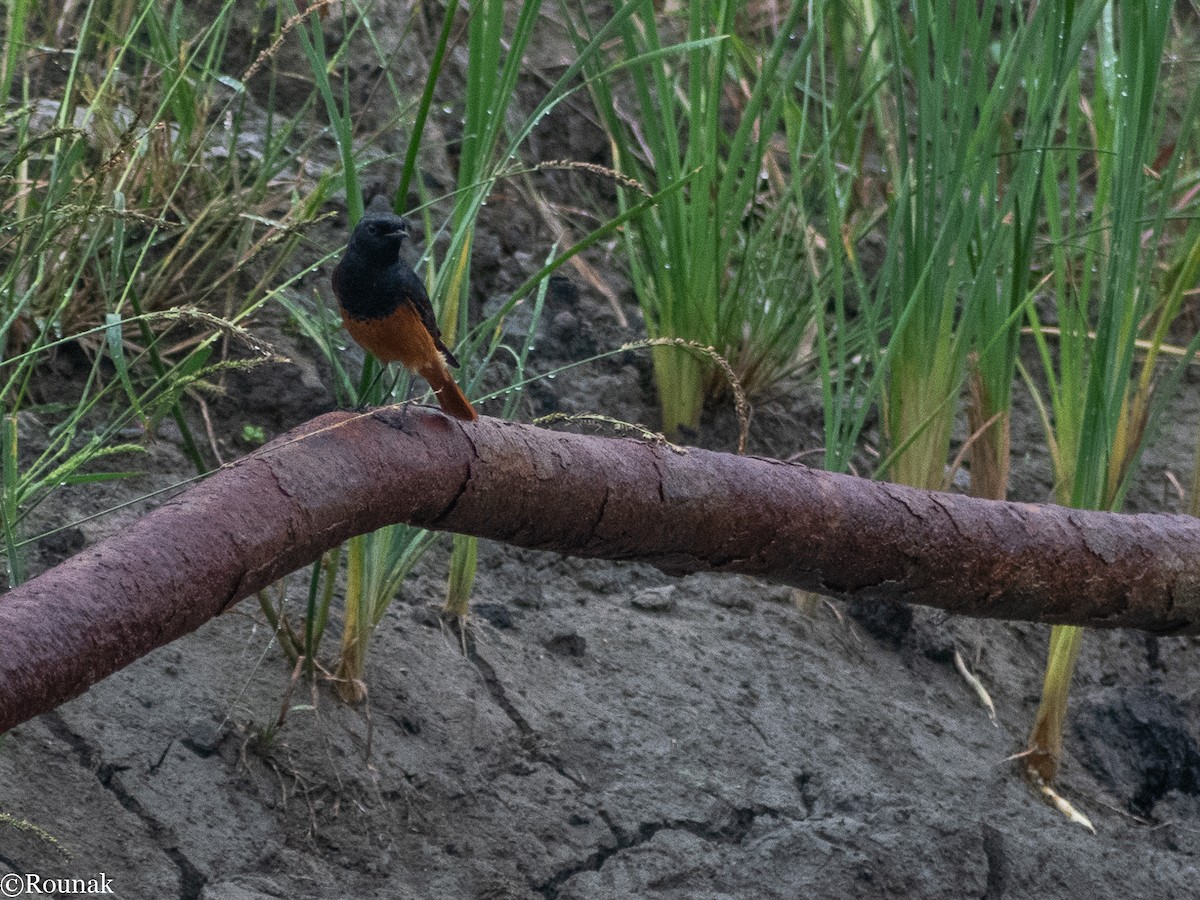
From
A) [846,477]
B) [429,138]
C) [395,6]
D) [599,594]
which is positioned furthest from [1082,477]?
[395,6]

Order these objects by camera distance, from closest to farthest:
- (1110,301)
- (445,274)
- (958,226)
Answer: (445,274), (1110,301), (958,226)

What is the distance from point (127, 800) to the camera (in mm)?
1900

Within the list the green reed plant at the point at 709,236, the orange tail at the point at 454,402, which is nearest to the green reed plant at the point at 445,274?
the orange tail at the point at 454,402

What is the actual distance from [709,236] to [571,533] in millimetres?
1262

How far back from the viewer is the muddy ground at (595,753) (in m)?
1.94

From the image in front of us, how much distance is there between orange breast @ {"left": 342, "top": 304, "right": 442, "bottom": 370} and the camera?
1.94m

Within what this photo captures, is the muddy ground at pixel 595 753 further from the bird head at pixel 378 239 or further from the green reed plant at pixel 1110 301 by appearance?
the bird head at pixel 378 239

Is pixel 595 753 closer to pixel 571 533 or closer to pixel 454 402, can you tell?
pixel 571 533

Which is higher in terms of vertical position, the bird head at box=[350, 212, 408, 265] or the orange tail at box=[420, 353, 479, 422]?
the bird head at box=[350, 212, 408, 265]

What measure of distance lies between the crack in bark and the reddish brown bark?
0.60m

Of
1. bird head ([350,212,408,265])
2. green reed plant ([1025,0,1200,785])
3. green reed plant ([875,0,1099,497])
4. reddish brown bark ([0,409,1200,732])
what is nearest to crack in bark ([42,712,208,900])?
reddish brown bark ([0,409,1200,732])

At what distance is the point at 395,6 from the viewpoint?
12.5 ft

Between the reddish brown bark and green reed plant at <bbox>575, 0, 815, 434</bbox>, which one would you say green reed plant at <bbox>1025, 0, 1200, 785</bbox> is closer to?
the reddish brown bark

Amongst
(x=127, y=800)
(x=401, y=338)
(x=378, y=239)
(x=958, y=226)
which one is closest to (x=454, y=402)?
(x=401, y=338)
